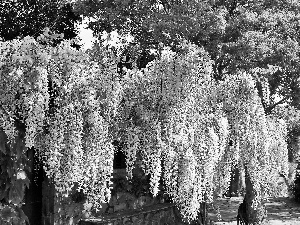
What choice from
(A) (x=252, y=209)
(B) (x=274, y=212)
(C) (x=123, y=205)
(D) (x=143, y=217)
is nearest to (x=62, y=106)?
(C) (x=123, y=205)

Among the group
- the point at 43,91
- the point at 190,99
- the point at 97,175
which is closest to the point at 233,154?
the point at 190,99

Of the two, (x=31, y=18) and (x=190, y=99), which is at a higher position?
(x=31, y=18)

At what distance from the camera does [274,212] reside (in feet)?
40.5

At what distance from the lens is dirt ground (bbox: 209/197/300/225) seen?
11133mm

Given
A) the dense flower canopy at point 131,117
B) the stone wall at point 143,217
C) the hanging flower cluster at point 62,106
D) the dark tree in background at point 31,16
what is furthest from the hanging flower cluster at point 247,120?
the dark tree in background at point 31,16

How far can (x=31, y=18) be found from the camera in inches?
686

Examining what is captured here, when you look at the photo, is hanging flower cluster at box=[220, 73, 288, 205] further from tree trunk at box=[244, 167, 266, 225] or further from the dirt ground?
the dirt ground

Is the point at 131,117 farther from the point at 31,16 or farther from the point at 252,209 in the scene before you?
the point at 31,16

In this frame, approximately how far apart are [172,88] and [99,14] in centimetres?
944

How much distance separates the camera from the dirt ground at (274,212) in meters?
11.1

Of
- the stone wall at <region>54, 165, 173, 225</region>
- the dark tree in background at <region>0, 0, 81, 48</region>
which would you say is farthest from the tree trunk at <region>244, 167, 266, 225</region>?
the dark tree in background at <region>0, 0, 81, 48</region>

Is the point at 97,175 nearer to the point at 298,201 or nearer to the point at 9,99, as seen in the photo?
the point at 9,99

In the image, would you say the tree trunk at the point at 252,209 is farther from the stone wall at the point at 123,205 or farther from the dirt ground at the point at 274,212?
the stone wall at the point at 123,205

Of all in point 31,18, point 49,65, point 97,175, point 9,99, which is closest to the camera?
point 9,99
